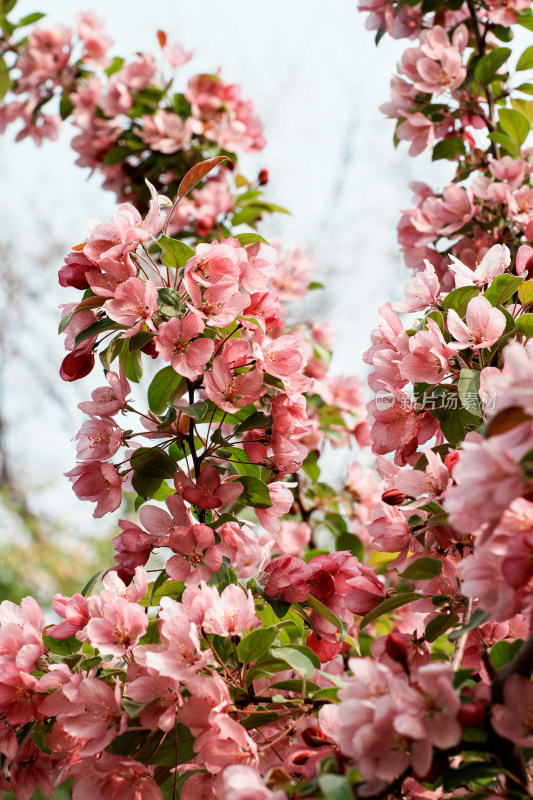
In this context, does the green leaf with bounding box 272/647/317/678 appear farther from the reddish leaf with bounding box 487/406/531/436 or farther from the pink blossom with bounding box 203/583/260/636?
the reddish leaf with bounding box 487/406/531/436

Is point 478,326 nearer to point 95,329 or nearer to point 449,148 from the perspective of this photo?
point 95,329

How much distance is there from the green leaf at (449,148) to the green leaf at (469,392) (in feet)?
3.30

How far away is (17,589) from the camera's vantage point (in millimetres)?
6406

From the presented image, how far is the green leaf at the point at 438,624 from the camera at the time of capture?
1.09 m

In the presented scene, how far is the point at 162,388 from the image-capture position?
1190mm

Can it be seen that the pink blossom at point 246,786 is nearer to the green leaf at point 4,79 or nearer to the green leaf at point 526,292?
the green leaf at point 526,292

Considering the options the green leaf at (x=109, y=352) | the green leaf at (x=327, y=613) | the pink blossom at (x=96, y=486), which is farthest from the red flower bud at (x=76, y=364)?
the green leaf at (x=327, y=613)

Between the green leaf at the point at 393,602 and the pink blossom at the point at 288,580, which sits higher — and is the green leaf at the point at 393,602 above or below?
below

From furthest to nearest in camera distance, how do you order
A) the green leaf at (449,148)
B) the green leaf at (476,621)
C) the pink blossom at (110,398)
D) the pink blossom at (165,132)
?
the pink blossom at (165,132)
the green leaf at (449,148)
the pink blossom at (110,398)
the green leaf at (476,621)

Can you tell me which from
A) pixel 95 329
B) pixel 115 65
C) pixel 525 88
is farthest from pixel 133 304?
pixel 115 65

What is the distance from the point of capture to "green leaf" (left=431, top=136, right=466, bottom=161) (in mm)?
1854

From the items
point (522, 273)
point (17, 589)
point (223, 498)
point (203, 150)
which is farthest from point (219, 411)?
point (17, 589)

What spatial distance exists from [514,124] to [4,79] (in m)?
1.87

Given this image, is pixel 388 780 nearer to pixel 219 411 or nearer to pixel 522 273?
pixel 219 411
